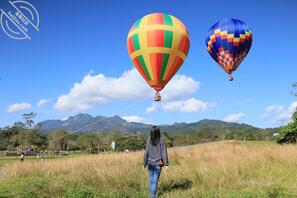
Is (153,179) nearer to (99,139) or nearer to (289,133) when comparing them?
(289,133)

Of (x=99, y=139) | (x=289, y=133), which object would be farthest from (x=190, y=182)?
(x=99, y=139)

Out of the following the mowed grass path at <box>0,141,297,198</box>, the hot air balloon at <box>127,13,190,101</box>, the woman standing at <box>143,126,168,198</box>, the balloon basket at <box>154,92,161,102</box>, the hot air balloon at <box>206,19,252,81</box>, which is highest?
the hot air balloon at <box>206,19,252,81</box>

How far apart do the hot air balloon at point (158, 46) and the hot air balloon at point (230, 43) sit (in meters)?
7.83

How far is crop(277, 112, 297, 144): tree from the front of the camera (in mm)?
25641

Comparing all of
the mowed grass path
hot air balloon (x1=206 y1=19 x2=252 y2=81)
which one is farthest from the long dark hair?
hot air balloon (x1=206 y1=19 x2=252 y2=81)

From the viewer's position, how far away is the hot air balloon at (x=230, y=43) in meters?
22.3

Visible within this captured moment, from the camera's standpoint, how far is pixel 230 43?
22.2 meters

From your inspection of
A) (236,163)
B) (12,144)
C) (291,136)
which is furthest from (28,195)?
(12,144)

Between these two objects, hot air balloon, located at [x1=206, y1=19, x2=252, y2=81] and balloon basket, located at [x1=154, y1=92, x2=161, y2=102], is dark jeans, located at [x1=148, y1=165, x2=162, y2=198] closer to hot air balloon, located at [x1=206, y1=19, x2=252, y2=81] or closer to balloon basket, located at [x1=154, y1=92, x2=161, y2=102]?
balloon basket, located at [x1=154, y1=92, x2=161, y2=102]

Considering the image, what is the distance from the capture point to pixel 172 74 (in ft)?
49.9

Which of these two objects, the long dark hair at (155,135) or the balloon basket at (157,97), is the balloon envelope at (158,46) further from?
the long dark hair at (155,135)

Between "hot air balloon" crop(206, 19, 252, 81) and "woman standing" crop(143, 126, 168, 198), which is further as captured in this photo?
"hot air balloon" crop(206, 19, 252, 81)

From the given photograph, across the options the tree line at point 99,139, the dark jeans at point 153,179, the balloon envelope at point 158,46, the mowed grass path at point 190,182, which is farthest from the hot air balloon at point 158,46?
the tree line at point 99,139

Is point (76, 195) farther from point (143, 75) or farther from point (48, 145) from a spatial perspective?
point (48, 145)
